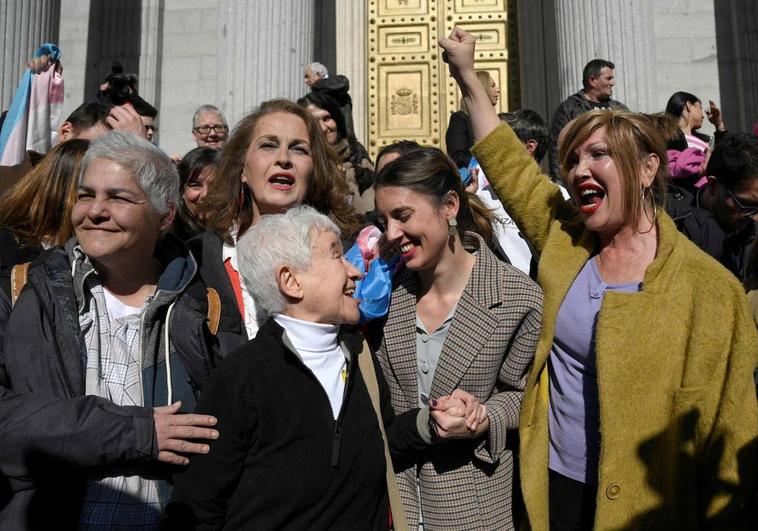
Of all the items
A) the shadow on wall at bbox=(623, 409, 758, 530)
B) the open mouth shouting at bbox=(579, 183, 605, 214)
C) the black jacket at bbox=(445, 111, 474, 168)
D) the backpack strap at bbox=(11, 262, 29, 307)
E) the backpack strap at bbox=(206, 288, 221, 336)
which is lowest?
the shadow on wall at bbox=(623, 409, 758, 530)

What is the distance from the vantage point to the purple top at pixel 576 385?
291cm

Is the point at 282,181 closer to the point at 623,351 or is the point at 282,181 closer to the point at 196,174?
the point at 196,174

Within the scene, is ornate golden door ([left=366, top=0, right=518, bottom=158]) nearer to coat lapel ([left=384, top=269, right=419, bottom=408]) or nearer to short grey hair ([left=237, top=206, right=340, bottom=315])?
coat lapel ([left=384, top=269, right=419, bottom=408])

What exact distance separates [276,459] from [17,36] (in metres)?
7.81

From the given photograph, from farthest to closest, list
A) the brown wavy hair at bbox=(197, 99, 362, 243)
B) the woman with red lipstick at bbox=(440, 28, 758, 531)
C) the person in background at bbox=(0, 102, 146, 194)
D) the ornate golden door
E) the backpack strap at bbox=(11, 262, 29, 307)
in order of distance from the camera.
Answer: the ornate golden door
the person in background at bbox=(0, 102, 146, 194)
the brown wavy hair at bbox=(197, 99, 362, 243)
the woman with red lipstick at bbox=(440, 28, 758, 531)
the backpack strap at bbox=(11, 262, 29, 307)

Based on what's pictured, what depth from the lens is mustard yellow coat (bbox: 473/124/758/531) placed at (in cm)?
265

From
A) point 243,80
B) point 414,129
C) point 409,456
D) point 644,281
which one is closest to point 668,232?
point 644,281

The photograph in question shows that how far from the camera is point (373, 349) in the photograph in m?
3.25

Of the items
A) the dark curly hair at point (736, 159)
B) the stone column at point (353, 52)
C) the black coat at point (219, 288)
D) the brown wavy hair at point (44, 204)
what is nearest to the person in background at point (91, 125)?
the brown wavy hair at point (44, 204)

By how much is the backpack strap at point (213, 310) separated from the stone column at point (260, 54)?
5.85 m

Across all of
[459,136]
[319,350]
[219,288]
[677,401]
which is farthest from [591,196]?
[459,136]

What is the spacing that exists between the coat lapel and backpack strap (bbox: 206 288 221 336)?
731 millimetres

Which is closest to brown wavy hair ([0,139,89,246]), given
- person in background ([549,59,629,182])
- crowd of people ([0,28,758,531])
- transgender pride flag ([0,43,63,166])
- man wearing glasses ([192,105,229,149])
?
crowd of people ([0,28,758,531])

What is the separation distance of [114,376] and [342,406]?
0.83 metres
